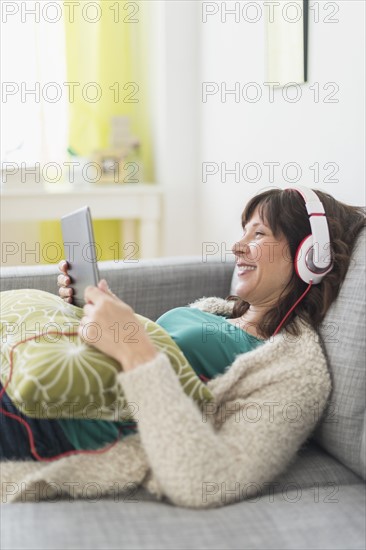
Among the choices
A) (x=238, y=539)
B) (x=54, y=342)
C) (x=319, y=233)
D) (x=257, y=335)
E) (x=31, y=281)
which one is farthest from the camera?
(x=31, y=281)

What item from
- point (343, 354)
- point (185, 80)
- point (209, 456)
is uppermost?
point (185, 80)

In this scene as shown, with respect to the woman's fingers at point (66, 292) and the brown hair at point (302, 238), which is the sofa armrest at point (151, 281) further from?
the brown hair at point (302, 238)

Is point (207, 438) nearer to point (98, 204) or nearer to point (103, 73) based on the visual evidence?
point (98, 204)

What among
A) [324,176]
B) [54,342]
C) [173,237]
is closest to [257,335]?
[54,342]

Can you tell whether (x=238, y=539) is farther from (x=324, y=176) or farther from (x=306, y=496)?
(x=324, y=176)

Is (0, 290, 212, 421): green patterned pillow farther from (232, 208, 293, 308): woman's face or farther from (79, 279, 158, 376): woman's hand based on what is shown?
(232, 208, 293, 308): woman's face

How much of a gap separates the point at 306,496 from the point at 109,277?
84cm

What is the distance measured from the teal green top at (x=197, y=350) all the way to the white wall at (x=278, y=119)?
19.8 inches

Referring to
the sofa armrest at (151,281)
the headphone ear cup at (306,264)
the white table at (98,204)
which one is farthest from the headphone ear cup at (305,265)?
the white table at (98,204)

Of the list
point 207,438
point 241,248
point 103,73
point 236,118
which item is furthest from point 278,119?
point 207,438

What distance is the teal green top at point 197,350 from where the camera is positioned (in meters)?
1.21

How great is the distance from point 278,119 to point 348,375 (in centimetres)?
110

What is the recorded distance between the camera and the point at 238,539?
1.05 metres

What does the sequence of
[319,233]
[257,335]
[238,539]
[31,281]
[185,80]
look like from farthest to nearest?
1. [185,80]
2. [31,281]
3. [257,335]
4. [319,233]
5. [238,539]
